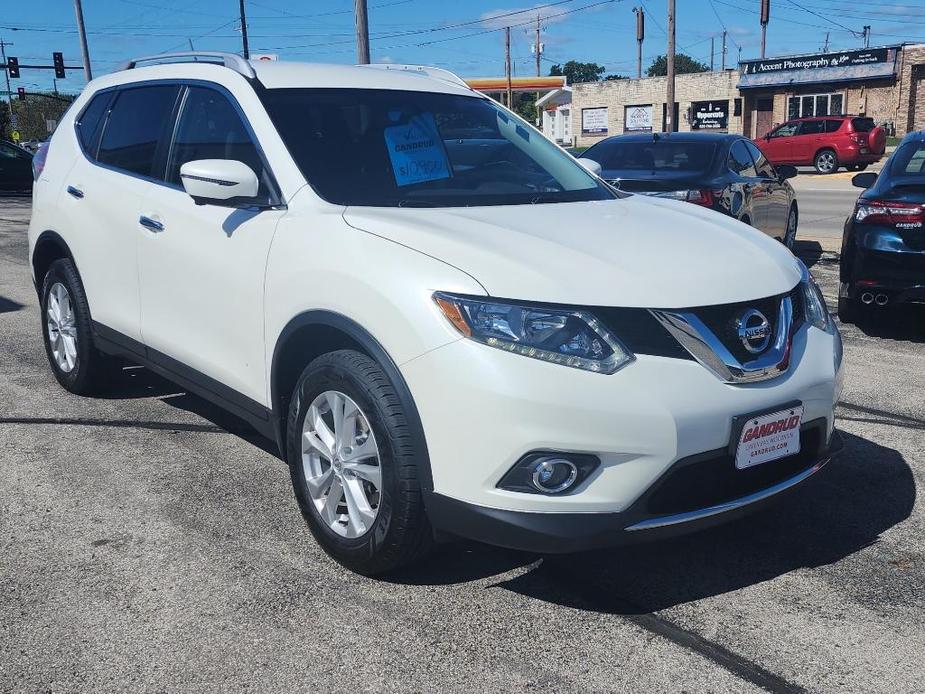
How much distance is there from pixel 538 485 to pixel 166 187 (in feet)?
8.04

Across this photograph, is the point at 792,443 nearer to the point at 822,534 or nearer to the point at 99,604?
the point at 822,534

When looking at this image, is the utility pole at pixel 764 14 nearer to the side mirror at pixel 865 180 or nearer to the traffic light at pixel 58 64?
the traffic light at pixel 58 64

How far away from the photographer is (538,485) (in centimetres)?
286

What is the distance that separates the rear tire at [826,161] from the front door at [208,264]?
98.5ft

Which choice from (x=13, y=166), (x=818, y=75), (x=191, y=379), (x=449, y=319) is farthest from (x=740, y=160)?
(x=818, y=75)

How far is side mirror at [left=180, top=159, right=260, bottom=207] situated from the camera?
3.59m

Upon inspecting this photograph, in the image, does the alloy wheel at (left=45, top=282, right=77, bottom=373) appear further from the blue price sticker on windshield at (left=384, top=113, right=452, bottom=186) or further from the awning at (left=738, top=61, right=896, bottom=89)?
the awning at (left=738, top=61, right=896, bottom=89)

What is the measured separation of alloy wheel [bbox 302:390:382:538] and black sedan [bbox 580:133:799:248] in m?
5.54

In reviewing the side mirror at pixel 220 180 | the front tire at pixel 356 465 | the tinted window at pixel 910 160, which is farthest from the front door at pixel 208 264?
the tinted window at pixel 910 160

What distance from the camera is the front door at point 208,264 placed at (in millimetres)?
3738

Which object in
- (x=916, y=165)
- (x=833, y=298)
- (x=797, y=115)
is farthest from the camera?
(x=797, y=115)

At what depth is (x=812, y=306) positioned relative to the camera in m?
3.55

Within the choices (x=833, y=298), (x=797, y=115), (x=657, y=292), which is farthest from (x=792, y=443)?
(x=797, y=115)

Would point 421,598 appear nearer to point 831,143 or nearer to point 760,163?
point 760,163
